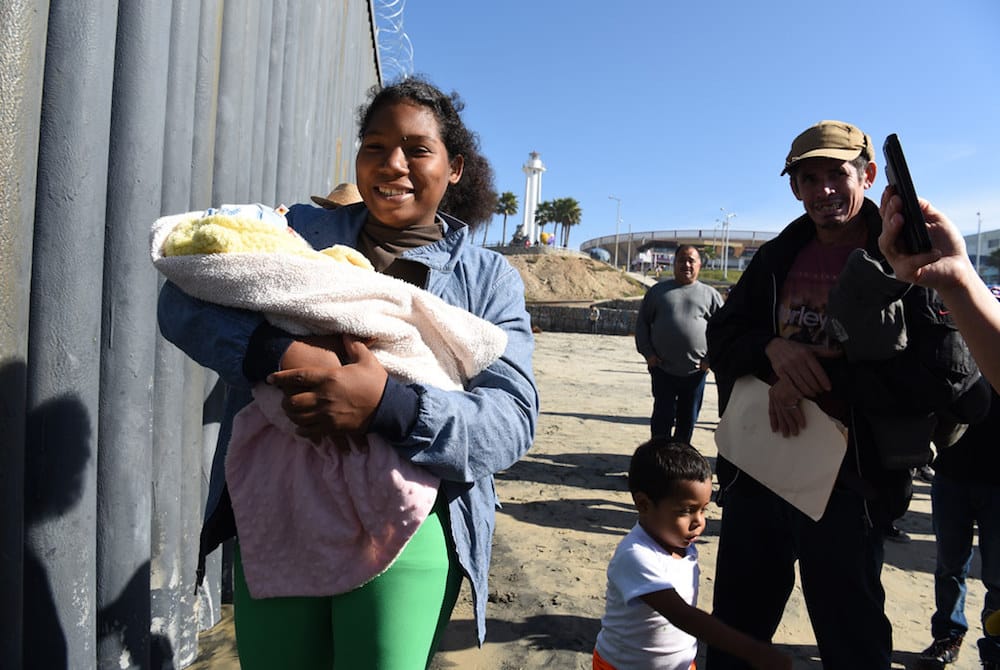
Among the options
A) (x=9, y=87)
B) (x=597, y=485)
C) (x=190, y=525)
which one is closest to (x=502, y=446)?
(x=9, y=87)

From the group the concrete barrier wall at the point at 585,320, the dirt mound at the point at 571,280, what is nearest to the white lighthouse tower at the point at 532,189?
the dirt mound at the point at 571,280

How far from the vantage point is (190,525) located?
288 centimetres

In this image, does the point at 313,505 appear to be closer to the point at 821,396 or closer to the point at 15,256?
the point at 15,256

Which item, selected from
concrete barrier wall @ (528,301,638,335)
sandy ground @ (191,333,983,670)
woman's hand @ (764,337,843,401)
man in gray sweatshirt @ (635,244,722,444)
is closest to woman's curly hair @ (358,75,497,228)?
woman's hand @ (764,337,843,401)

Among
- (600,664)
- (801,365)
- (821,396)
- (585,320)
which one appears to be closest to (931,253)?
(801,365)

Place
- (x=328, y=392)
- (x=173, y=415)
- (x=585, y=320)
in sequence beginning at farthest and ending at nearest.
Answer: (x=585, y=320) → (x=173, y=415) → (x=328, y=392)

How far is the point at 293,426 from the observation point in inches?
53.8

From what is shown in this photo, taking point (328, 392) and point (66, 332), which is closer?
point (328, 392)

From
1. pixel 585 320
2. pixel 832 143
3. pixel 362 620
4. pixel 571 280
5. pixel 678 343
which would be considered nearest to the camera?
pixel 362 620

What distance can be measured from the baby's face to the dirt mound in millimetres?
40095

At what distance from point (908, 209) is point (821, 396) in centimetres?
108

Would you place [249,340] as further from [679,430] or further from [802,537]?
[679,430]

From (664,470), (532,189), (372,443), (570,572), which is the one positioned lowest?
(570,572)

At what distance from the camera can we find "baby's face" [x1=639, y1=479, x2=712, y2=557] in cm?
235
